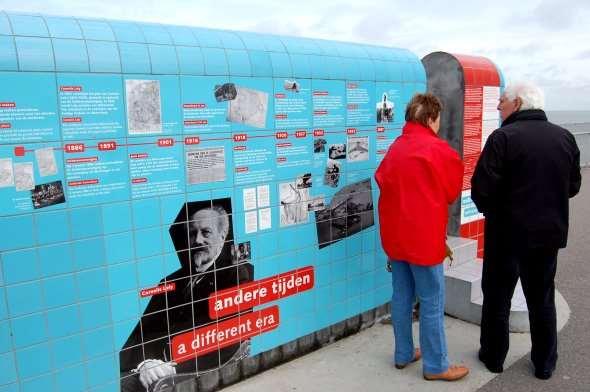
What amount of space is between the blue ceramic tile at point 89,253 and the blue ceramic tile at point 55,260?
31 millimetres

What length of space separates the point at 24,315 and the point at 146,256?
665 mm

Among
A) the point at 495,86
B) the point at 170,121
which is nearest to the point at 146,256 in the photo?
the point at 170,121

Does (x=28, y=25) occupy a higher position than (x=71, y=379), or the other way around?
(x=28, y=25)

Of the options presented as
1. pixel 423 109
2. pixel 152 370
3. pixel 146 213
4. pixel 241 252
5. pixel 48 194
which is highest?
pixel 423 109

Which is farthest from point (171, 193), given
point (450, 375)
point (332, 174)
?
point (450, 375)

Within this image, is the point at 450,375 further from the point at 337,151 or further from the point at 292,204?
the point at 337,151

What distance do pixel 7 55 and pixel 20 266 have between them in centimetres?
99

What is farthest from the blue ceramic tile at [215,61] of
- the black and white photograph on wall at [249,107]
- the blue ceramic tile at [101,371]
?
the blue ceramic tile at [101,371]

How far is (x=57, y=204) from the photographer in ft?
8.32

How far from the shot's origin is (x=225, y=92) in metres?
3.10

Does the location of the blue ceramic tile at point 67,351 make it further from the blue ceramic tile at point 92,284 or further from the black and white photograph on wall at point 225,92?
the black and white photograph on wall at point 225,92

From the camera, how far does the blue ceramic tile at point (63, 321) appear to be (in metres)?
2.59

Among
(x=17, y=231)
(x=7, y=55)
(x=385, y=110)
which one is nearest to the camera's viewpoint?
(x=7, y=55)

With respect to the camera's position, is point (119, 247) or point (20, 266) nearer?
point (20, 266)
